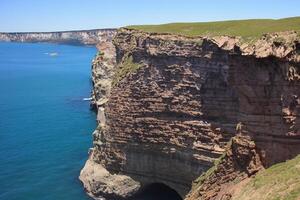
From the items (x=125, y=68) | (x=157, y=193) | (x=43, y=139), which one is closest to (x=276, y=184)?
(x=157, y=193)

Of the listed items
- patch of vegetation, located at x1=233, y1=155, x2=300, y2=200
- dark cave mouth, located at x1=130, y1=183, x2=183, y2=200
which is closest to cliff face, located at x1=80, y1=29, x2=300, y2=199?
dark cave mouth, located at x1=130, y1=183, x2=183, y2=200

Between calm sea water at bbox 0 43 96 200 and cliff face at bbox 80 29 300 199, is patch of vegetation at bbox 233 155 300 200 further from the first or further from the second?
calm sea water at bbox 0 43 96 200

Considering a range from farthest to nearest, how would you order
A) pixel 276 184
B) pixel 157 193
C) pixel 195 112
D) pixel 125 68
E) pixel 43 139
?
pixel 43 139 → pixel 157 193 → pixel 125 68 → pixel 195 112 → pixel 276 184

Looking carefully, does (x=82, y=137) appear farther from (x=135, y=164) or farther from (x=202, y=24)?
(x=202, y=24)

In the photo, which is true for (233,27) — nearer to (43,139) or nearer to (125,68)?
(125,68)

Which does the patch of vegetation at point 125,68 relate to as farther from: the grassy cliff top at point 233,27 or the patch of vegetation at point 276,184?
the patch of vegetation at point 276,184

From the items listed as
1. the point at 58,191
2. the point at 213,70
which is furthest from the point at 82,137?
the point at 213,70

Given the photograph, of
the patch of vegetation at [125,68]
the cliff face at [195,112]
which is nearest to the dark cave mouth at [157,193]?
the cliff face at [195,112]

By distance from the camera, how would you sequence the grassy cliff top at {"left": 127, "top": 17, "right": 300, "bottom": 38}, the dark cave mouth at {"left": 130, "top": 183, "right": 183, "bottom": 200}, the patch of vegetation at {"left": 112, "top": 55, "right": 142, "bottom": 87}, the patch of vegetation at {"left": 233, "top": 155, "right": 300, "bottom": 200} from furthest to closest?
the dark cave mouth at {"left": 130, "top": 183, "right": 183, "bottom": 200} → the patch of vegetation at {"left": 112, "top": 55, "right": 142, "bottom": 87} → the grassy cliff top at {"left": 127, "top": 17, "right": 300, "bottom": 38} → the patch of vegetation at {"left": 233, "top": 155, "right": 300, "bottom": 200}

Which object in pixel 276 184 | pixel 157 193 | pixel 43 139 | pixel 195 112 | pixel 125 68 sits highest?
pixel 125 68
